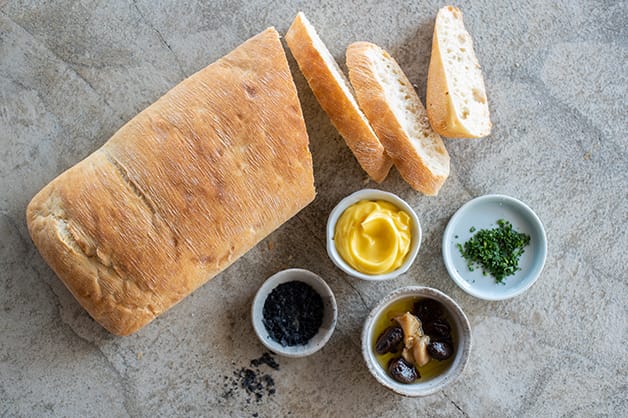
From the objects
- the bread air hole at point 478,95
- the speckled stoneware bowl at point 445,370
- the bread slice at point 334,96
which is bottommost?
the speckled stoneware bowl at point 445,370

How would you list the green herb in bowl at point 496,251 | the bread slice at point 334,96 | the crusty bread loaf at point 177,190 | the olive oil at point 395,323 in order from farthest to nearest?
the green herb in bowl at point 496,251, the olive oil at point 395,323, the bread slice at point 334,96, the crusty bread loaf at point 177,190

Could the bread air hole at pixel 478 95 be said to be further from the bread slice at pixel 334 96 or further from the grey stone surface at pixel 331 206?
the bread slice at pixel 334 96

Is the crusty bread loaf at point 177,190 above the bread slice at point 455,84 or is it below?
above

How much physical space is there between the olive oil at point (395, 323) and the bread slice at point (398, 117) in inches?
18.2

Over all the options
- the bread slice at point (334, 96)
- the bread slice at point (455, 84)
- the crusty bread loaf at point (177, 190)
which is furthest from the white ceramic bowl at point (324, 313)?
the bread slice at point (455, 84)

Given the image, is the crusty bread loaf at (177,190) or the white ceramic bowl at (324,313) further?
the white ceramic bowl at (324,313)

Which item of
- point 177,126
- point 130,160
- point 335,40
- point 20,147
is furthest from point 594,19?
point 20,147

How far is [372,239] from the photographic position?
242cm

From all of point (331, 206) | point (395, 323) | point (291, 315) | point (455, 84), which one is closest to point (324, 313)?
point (291, 315)

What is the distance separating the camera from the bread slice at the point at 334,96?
2.34m

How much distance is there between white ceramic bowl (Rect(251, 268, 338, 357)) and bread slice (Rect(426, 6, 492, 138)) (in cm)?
80

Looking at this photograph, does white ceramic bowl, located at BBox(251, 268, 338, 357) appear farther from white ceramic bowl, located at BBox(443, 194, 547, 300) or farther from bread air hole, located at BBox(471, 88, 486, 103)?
bread air hole, located at BBox(471, 88, 486, 103)

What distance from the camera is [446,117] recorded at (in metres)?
2.44

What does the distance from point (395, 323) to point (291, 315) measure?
414 millimetres
